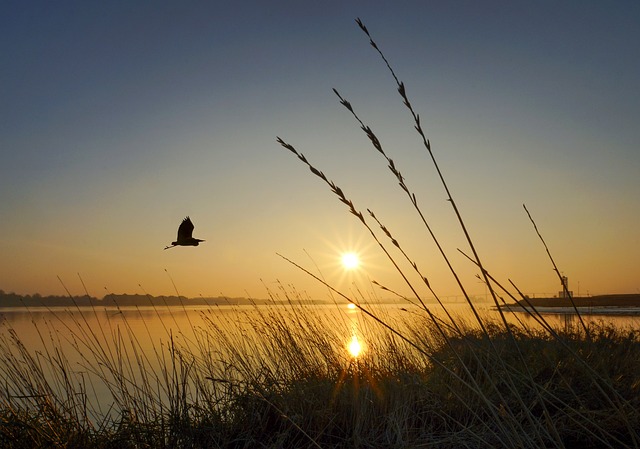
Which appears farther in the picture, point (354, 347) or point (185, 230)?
point (354, 347)

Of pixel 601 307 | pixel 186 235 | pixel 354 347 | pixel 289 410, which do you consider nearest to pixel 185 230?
pixel 186 235

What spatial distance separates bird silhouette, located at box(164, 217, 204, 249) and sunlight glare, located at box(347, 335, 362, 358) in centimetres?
209

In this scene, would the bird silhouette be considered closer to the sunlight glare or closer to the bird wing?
the bird wing

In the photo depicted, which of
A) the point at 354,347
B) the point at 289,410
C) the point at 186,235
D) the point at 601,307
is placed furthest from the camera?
the point at 601,307

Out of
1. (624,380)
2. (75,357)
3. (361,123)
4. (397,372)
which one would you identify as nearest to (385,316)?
(397,372)

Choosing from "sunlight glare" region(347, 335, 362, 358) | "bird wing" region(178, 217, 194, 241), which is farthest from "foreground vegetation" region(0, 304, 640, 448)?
"bird wing" region(178, 217, 194, 241)

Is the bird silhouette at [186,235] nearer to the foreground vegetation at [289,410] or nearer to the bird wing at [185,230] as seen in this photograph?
the bird wing at [185,230]

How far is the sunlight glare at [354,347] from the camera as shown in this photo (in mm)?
5443

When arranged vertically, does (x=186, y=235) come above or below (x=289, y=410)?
above

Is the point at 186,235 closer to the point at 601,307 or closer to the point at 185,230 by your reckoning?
the point at 185,230

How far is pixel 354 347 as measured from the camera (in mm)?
5980

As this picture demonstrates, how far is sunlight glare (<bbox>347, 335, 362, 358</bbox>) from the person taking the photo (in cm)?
544

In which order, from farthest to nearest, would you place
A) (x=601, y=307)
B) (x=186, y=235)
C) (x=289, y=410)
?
(x=601, y=307) < (x=186, y=235) < (x=289, y=410)

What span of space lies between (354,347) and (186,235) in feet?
8.54
